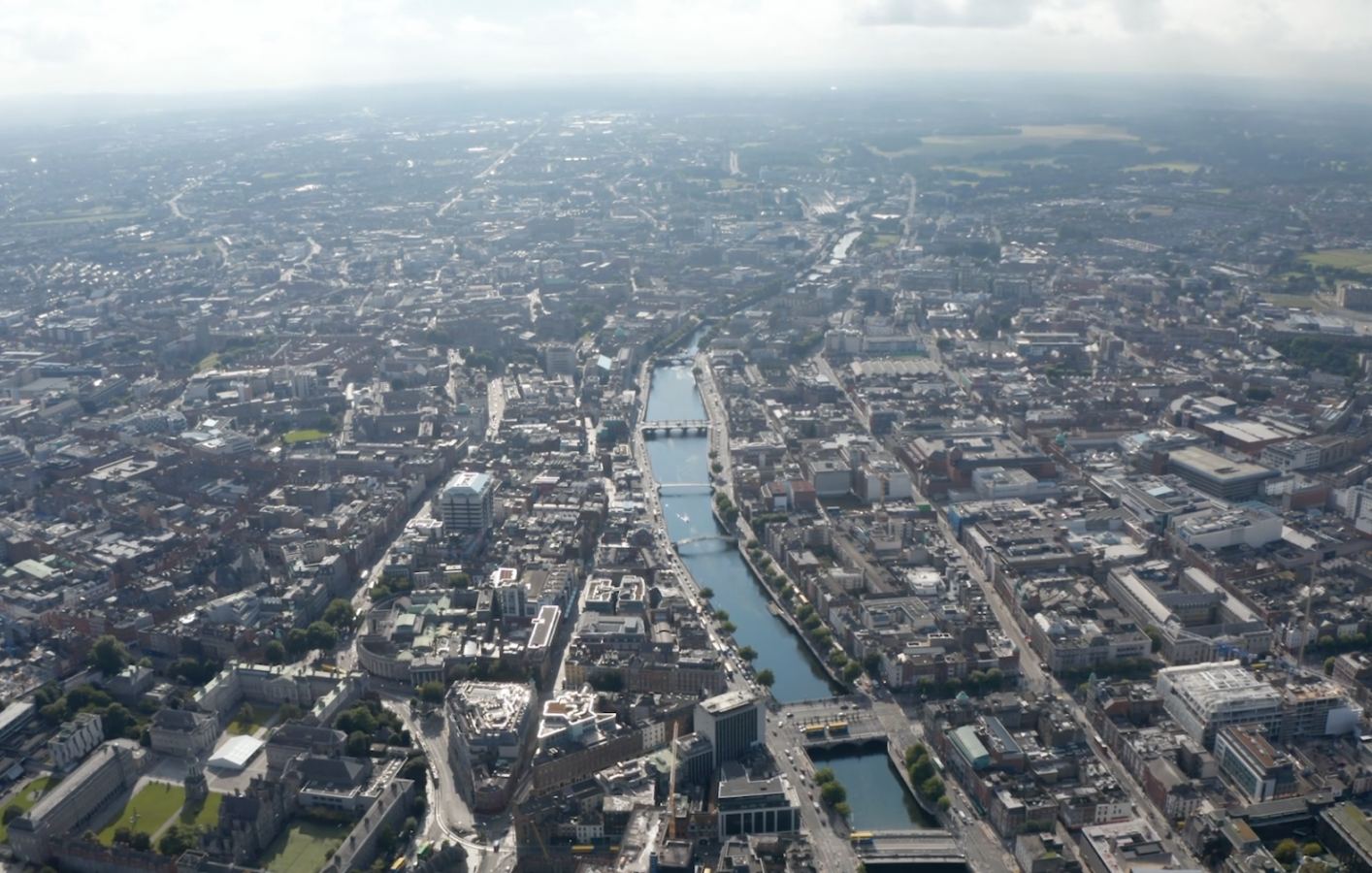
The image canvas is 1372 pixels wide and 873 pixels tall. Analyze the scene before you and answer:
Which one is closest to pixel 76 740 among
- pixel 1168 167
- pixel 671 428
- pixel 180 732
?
pixel 180 732

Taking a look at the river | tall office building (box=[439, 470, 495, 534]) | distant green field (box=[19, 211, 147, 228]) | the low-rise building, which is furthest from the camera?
distant green field (box=[19, 211, 147, 228])

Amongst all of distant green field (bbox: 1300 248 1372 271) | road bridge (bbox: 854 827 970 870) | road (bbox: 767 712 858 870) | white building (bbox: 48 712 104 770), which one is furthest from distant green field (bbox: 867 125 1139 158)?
white building (bbox: 48 712 104 770)

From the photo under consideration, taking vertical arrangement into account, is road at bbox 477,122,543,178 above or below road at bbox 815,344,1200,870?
above

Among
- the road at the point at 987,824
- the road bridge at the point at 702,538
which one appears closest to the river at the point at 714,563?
the road bridge at the point at 702,538

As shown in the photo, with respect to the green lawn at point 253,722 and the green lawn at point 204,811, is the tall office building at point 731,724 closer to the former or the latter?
the green lawn at point 204,811

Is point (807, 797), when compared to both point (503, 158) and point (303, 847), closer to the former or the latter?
point (303, 847)

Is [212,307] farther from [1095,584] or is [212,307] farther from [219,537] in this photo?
[1095,584]

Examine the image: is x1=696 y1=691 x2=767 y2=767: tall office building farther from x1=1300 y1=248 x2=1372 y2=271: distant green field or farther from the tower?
x1=1300 y1=248 x2=1372 y2=271: distant green field

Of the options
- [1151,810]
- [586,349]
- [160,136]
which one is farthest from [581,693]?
A: [160,136]
